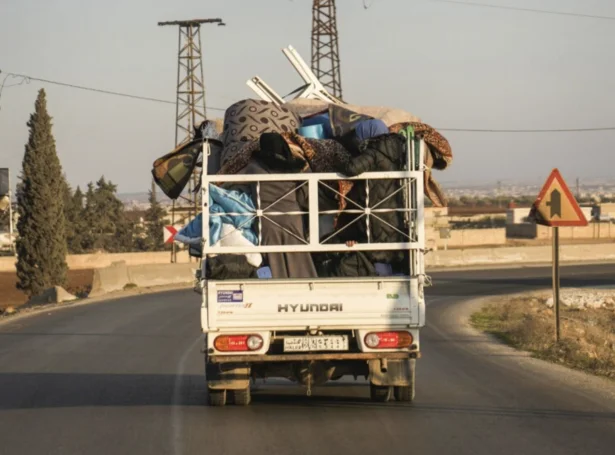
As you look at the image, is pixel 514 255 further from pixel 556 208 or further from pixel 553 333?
pixel 556 208

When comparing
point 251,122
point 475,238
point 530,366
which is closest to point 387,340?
point 251,122

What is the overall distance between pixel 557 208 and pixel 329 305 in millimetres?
6981

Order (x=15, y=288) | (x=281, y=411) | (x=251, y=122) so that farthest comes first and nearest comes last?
1. (x=15, y=288)
2. (x=251, y=122)
3. (x=281, y=411)

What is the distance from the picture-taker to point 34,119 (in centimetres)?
4369

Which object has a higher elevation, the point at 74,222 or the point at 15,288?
the point at 74,222

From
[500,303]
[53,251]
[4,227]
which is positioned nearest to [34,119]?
[53,251]

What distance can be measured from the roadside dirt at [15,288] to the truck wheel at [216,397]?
99.5ft

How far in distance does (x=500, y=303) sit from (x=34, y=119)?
2441 cm

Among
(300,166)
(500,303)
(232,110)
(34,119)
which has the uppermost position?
(34,119)

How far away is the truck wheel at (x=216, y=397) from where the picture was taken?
32.2 feet

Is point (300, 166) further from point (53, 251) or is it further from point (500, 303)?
point (53, 251)

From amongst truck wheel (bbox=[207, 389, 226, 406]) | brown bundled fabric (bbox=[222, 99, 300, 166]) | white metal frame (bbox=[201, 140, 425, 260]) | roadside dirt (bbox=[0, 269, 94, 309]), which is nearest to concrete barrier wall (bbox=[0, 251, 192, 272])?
roadside dirt (bbox=[0, 269, 94, 309])

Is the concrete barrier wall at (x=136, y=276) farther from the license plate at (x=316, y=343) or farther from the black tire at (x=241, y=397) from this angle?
the license plate at (x=316, y=343)

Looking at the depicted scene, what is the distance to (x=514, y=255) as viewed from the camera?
5162 centimetres
